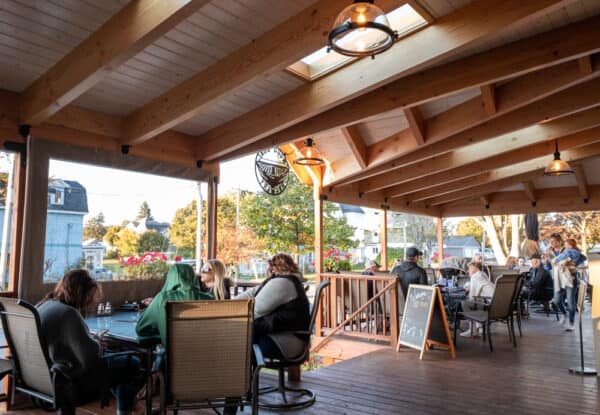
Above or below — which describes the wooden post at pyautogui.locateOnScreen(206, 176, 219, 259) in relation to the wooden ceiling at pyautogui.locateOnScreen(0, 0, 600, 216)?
below

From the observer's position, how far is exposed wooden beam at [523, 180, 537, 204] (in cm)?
1095

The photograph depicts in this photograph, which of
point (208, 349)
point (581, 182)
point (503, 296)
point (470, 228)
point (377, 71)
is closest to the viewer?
point (208, 349)

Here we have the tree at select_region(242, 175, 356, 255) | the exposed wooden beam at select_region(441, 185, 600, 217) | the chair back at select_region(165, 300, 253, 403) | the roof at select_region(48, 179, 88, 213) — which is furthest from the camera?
the tree at select_region(242, 175, 356, 255)

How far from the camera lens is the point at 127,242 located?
486 cm

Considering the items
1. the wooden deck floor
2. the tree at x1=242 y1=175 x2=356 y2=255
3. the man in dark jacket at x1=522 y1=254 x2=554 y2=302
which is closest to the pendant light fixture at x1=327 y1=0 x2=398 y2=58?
the wooden deck floor

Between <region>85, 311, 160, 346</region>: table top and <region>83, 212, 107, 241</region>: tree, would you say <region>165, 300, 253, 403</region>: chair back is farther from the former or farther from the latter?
<region>83, 212, 107, 241</region>: tree

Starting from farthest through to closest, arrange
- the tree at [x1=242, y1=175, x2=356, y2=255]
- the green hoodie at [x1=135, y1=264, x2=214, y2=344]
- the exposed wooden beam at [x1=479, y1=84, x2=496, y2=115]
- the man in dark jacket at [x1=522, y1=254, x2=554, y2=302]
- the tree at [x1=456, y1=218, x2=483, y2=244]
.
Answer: the tree at [x1=456, y1=218, x2=483, y2=244] < the tree at [x1=242, y1=175, x2=356, y2=255] < the man in dark jacket at [x1=522, y1=254, x2=554, y2=302] < the exposed wooden beam at [x1=479, y1=84, x2=496, y2=115] < the green hoodie at [x1=135, y1=264, x2=214, y2=344]

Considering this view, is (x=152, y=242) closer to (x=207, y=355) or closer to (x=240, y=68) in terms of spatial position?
(x=240, y=68)

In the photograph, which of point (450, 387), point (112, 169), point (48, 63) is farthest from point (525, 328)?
point (48, 63)

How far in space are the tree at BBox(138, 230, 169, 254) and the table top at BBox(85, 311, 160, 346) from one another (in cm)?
82

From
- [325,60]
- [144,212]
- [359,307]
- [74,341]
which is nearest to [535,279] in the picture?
[359,307]

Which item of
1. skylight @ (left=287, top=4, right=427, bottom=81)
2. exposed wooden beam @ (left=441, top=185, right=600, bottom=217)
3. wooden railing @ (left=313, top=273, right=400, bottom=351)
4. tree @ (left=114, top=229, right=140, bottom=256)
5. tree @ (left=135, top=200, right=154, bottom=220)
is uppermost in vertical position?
skylight @ (left=287, top=4, right=427, bottom=81)

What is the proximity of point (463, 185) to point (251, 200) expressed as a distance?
569 cm

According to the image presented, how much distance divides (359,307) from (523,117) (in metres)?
3.55
